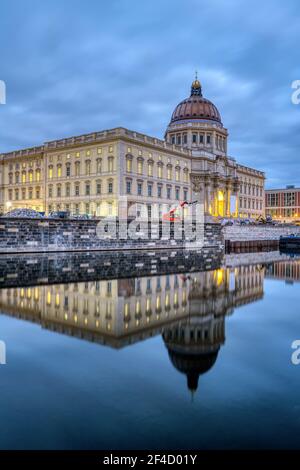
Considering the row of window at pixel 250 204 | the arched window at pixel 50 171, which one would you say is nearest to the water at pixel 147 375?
the arched window at pixel 50 171

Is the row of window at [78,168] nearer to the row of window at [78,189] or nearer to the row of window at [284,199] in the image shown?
the row of window at [78,189]

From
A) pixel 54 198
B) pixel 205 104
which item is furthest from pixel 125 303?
pixel 205 104

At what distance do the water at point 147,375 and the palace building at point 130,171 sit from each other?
145ft

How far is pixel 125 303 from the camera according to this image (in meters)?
12.1

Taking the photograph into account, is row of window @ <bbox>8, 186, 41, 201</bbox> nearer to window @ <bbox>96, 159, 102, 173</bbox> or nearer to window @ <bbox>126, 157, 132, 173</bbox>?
window @ <bbox>96, 159, 102, 173</bbox>

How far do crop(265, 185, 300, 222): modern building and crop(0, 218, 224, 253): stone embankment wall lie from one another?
9180 cm

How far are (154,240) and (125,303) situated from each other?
29.6 metres

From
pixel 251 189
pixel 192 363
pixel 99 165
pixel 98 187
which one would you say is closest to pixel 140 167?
pixel 99 165

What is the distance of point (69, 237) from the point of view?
34531 millimetres

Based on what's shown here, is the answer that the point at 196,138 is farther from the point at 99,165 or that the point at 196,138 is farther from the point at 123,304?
the point at 123,304

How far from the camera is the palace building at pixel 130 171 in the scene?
62.2 meters

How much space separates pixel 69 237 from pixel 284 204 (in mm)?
107643

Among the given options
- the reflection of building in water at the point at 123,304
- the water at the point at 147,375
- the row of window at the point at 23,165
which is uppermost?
the row of window at the point at 23,165

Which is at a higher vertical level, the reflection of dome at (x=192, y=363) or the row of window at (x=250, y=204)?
the row of window at (x=250, y=204)
